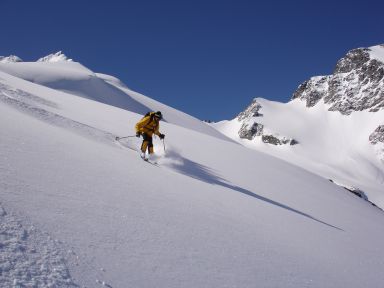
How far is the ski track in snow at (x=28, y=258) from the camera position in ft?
10.1

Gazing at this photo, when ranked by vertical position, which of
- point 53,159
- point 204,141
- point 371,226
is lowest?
point 53,159

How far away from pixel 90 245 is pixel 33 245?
581 mm

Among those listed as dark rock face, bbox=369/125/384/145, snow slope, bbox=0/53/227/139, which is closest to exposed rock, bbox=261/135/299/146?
dark rock face, bbox=369/125/384/145

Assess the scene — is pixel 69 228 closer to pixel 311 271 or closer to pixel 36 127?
pixel 311 271

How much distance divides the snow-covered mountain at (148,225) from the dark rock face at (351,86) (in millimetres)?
159179

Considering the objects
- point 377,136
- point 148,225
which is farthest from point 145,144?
point 377,136

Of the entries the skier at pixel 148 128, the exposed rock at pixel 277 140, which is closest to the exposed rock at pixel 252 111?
the exposed rock at pixel 277 140

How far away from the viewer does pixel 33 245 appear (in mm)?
3504

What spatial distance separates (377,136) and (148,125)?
14368cm

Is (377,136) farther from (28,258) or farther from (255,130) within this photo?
(28,258)

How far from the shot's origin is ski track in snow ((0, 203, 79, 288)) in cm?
307

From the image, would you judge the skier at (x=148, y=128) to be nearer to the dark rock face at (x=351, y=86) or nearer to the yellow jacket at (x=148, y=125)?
the yellow jacket at (x=148, y=125)

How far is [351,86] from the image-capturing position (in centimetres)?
17025

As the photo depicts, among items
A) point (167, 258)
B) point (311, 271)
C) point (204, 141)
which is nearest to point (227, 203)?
point (311, 271)
